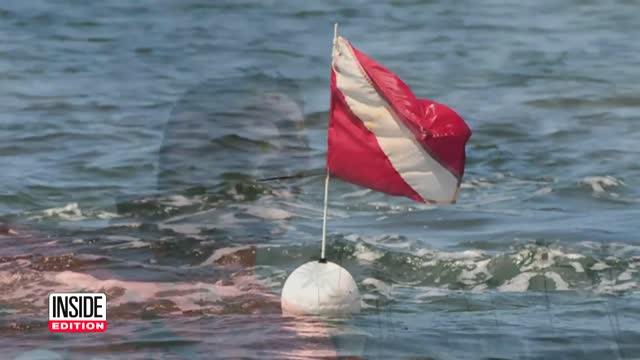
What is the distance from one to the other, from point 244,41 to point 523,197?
8368mm

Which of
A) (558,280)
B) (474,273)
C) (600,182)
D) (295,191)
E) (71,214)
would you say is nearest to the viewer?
(558,280)

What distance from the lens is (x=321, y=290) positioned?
24.6 feet

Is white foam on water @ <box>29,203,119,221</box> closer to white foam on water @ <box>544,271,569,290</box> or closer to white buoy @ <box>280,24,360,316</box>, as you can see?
white foam on water @ <box>544,271,569,290</box>

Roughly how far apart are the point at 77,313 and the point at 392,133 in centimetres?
190

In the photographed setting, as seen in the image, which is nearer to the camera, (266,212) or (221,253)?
(221,253)

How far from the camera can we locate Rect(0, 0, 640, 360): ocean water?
8.03m

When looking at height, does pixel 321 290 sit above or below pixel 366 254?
above

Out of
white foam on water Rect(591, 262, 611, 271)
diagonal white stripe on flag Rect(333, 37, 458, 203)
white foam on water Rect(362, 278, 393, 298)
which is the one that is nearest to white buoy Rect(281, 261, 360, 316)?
diagonal white stripe on flag Rect(333, 37, 458, 203)

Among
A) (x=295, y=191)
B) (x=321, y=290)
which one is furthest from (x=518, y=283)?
(x=295, y=191)

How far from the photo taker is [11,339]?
25.6 ft

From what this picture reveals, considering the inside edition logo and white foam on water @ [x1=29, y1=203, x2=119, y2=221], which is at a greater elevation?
the inside edition logo

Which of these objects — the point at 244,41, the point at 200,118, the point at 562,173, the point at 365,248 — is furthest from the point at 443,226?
the point at 244,41

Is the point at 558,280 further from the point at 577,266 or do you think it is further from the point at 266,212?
the point at 266,212

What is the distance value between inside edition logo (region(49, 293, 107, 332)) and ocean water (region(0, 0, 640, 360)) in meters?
0.08
